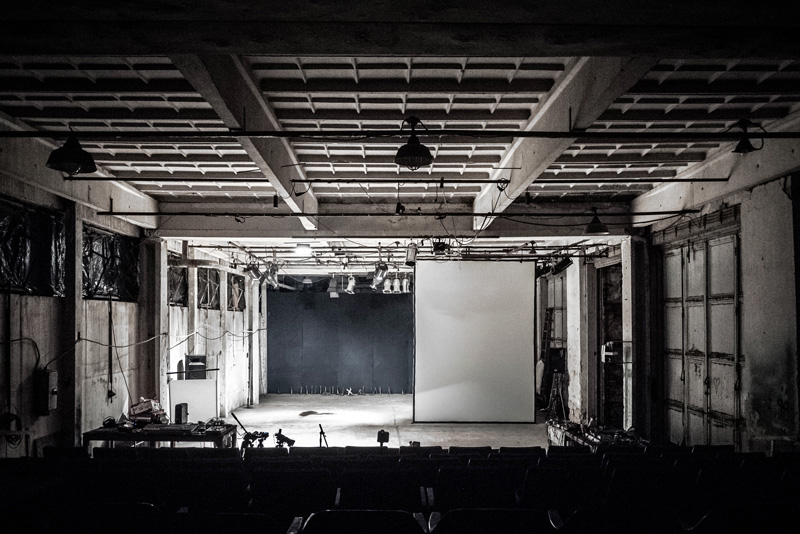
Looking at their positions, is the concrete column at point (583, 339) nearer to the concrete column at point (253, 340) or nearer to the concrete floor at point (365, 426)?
the concrete floor at point (365, 426)

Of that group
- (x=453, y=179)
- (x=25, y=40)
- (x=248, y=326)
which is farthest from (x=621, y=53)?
(x=248, y=326)

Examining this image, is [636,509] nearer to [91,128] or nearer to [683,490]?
[683,490]

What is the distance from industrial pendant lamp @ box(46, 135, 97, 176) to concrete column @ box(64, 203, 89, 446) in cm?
328

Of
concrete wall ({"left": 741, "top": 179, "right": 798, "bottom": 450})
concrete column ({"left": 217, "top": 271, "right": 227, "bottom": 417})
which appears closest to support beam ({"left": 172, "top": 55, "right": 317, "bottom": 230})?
concrete wall ({"left": 741, "top": 179, "right": 798, "bottom": 450})

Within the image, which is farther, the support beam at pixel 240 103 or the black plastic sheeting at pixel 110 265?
the black plastic sheeting at pixel 110 265

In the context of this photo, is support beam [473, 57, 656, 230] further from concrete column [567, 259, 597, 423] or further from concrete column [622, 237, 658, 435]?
concrete column [567, 259, 597, 423]

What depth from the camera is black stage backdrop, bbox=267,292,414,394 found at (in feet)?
64.6

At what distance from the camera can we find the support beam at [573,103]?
4.17 metres

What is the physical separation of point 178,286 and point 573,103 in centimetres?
973

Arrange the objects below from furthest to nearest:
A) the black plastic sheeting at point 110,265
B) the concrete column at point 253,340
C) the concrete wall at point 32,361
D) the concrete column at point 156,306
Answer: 1. the concrete column at point 253,340
2. the concrete column at point 156,306
3. the black plastic sheeting at point 110,265
4. the concrete wall at point 32,361

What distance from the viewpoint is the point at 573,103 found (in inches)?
194

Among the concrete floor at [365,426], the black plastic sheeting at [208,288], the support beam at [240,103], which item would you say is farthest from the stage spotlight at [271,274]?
the support beam at [240,103]

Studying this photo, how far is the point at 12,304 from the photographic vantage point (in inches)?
249

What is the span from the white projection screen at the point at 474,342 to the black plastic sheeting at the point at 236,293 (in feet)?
18.2
